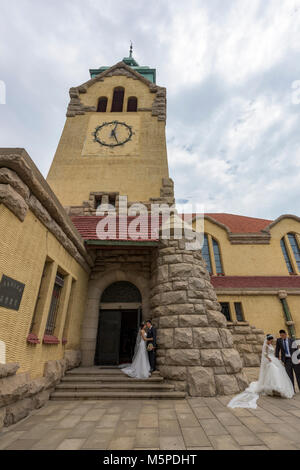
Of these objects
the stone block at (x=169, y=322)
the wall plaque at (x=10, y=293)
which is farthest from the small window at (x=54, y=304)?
the stone block at (x=169, y=322)

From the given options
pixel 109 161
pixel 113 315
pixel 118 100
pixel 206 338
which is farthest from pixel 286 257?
pixel 118 100

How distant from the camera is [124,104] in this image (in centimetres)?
1333

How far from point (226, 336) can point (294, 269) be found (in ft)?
28.4

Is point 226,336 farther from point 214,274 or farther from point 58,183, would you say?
point 58,183

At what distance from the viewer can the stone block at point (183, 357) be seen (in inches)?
211

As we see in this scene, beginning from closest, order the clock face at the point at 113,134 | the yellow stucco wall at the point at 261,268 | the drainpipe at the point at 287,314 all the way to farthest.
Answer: the drainpipe at the point at 287,314, the yellow stucco wall at the point at 261,268, the clock face at the point at 113,134

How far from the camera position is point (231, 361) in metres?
5.47

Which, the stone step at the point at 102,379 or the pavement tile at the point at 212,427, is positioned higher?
the stone step at the point at 102,379

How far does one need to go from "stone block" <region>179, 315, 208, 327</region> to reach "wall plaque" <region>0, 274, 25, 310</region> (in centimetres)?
404

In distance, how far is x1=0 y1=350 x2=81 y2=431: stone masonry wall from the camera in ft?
10.7

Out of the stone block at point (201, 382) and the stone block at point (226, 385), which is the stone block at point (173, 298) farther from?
the stone block at point (226, 385)

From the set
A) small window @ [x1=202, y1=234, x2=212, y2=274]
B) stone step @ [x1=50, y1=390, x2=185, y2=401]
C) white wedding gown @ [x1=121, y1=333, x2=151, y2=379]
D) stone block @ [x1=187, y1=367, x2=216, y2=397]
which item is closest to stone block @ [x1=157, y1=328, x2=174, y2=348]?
white wedding gown @ [x1=121, y1=333, x2=151, y2=379]

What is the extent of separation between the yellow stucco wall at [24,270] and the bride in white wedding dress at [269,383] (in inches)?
171

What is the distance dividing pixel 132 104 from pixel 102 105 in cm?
194
